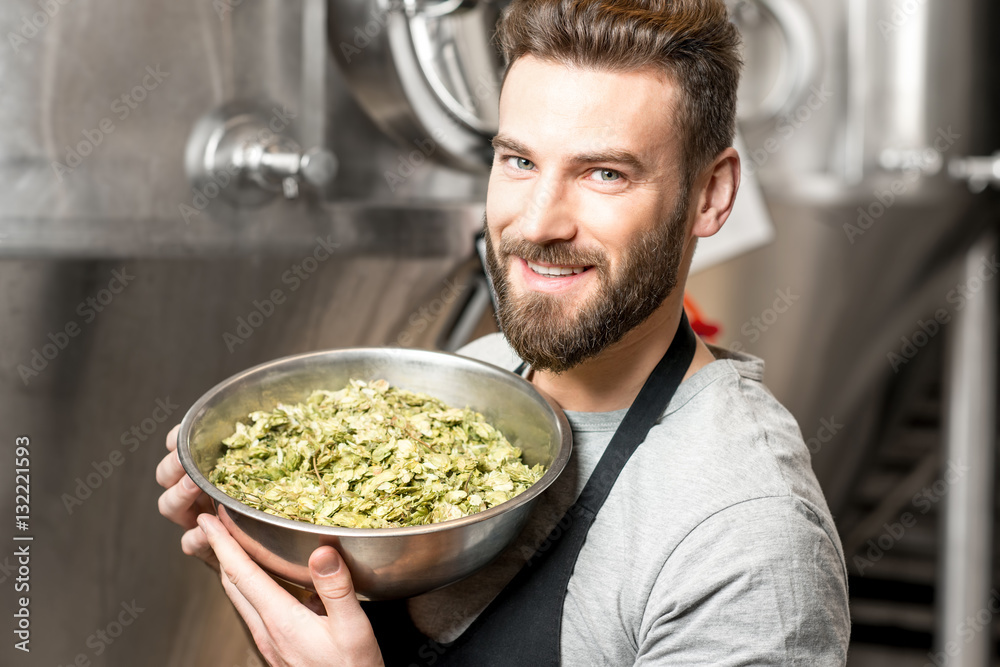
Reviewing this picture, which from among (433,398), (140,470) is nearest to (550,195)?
(433,398)

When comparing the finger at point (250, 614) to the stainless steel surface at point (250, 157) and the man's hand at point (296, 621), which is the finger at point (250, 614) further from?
the stainless steel surface at point (250, 157)

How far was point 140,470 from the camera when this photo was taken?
1364 millimetres

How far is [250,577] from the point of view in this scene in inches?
37.2

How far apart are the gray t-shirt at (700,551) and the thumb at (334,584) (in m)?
0.25

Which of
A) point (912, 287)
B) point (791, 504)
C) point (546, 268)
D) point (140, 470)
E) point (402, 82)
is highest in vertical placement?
point (402, 82)

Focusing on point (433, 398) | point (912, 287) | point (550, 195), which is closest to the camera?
point (550, 195)

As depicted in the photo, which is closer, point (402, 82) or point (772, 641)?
point (772, 641)

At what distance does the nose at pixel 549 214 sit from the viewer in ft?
3.40

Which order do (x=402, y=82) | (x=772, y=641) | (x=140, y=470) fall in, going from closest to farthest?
1. (x=772, y=641)
2. (x=140, y=470)
3. (x=402, y=82)

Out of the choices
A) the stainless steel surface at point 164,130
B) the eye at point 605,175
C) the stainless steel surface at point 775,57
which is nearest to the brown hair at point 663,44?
the eye at point 605,175

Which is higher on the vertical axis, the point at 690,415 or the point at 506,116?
the point at 506,116

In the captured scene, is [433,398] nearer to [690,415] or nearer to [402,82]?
[690,415]

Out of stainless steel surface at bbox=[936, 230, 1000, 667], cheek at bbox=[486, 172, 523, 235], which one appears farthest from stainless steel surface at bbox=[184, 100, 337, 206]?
stainless steel surface at bbox=[936, 230, 1000, 667]

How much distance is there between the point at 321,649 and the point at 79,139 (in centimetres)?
80
